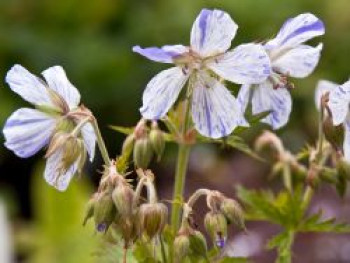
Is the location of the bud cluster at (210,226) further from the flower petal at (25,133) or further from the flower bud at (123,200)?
the flower petal at (25,133)

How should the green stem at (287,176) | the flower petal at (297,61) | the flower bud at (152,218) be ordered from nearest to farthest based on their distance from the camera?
the flower bud at (152,218), the flower petal at (297,61), the green stem at (287,176)

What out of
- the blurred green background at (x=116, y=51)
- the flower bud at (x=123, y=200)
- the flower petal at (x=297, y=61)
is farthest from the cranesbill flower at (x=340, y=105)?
the blurred green background at (x=116, y=51)

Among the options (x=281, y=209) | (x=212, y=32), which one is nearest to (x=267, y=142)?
(x=281, y=209)

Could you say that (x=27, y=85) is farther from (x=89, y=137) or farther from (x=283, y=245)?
(x=283, y=245)

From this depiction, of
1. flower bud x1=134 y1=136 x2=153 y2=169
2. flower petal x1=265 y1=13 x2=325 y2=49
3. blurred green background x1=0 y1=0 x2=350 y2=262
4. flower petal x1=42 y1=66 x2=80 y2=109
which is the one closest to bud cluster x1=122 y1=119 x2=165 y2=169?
flower bud x1=134 y1=136 x2=153 y2=169

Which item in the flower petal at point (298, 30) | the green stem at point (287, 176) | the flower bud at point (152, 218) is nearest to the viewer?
the flower bud at point (152, 218)

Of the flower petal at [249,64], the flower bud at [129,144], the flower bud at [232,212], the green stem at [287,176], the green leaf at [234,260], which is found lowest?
A: the green leaf at [234,260]

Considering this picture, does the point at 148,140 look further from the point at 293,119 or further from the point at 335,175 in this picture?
the point at 293,119

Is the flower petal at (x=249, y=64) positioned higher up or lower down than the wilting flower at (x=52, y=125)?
higher up
